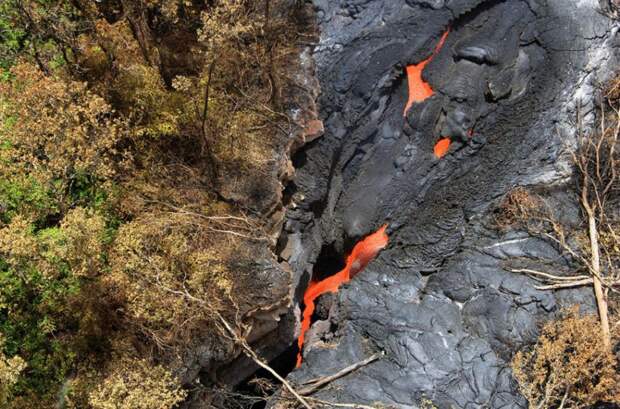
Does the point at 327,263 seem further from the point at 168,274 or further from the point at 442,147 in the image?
the point at 168,274

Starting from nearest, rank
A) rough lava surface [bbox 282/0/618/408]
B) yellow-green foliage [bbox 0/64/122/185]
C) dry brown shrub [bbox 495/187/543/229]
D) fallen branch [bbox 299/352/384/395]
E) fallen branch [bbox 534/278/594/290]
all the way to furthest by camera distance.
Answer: yellow-green foliage [bbox 0/64/122/185] → fallen branch [bbox 299/352/384/395] → fallen branch [bbox 534/278/594/290] → rough lava surface [bbox 282/0/618/408] → dry brown shrub [bbox 495/187/543/229]

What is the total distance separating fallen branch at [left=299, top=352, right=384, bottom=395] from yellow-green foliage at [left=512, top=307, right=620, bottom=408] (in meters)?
2.11

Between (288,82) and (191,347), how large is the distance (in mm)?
4828

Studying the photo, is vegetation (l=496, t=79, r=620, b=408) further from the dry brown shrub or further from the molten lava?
the molten lava

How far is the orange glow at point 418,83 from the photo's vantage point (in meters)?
10.3

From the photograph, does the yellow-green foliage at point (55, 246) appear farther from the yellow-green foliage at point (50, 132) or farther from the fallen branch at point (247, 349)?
the fallen branch at point (247, 349)

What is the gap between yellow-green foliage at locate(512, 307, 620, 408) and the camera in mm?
7465

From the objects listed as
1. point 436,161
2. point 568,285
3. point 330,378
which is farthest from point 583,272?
point 330,378

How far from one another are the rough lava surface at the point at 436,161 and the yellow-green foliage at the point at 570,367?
18.7 inches

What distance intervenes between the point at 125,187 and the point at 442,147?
569 centimetres

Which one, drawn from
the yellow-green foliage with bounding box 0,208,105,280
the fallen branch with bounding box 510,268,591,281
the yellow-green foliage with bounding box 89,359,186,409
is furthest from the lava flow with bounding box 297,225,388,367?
the yellow-green foliage with bounding box 0,208,105,280

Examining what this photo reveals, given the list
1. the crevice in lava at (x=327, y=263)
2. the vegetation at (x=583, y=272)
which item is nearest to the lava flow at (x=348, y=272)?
the crevice in lava at (x=327, y=263)

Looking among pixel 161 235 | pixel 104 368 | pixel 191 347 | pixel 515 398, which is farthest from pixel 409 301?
pixel 104 368

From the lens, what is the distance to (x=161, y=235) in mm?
7254
